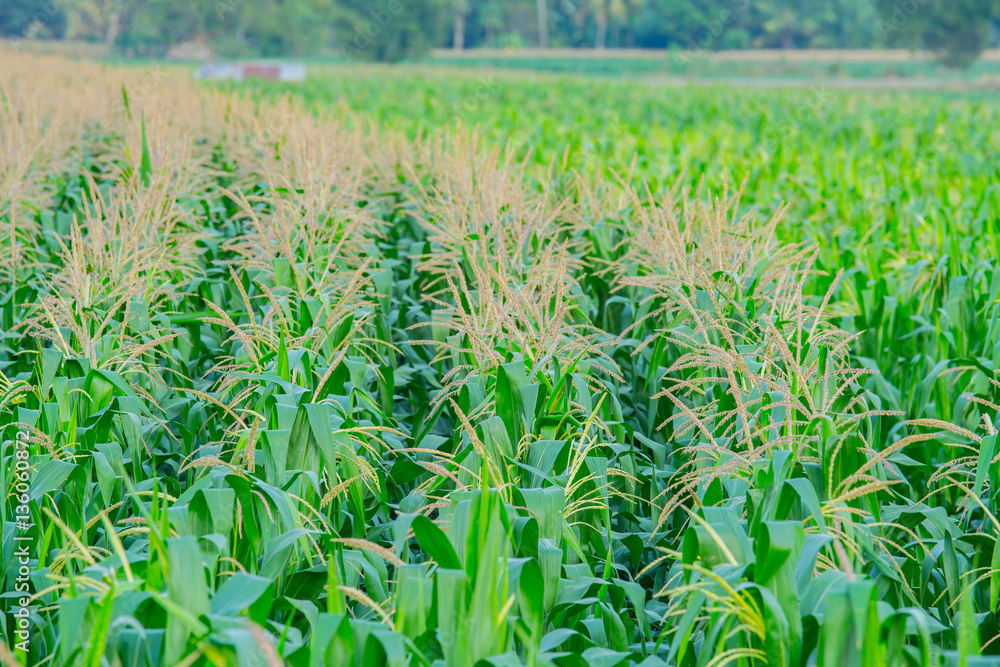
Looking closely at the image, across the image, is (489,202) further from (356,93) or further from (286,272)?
(356,93)

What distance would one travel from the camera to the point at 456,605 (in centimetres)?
168

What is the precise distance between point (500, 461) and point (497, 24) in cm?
8037

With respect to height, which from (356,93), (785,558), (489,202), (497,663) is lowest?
(497,663)

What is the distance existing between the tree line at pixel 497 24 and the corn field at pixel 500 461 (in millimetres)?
30366

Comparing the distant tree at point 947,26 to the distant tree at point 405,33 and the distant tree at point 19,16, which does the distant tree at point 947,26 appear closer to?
the distant tree at point 405,33

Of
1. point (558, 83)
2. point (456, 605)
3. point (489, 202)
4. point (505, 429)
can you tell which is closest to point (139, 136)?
point (489, 202)

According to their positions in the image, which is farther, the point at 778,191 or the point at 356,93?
the point at 356,93

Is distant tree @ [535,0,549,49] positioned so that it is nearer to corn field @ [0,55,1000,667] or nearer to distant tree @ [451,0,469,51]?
distant tree @ [451,0,469,51]

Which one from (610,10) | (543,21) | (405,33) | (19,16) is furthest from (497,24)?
(19,16)

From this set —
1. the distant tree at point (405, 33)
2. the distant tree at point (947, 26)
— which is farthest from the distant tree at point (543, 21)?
the distant tree at point (947, 26)

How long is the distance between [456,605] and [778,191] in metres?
7.53

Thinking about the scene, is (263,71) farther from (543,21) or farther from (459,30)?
(543,21)

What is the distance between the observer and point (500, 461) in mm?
2557

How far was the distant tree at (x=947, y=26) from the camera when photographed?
45.6 metres
